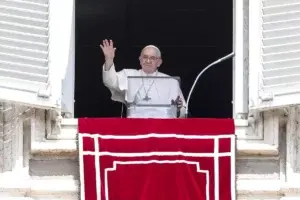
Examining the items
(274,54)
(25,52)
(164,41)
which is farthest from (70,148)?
(164,41)

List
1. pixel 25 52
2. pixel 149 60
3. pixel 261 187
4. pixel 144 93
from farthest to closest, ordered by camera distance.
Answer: pixel 149 60 → pixel 144 93 → pixel 261 187 → pixel 25 52

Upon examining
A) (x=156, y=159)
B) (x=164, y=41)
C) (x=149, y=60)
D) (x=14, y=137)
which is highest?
(x=164, y=41)

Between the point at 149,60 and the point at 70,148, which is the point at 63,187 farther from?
the point at 149,60

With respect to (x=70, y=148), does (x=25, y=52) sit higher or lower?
higher

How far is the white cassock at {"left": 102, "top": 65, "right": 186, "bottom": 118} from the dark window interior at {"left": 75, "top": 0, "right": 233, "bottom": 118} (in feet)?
6.99

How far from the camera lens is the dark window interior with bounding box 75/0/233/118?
1043cm

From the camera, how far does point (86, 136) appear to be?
25.1ft

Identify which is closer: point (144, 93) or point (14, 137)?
point (14, 137)

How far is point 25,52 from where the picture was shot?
7.59 meters

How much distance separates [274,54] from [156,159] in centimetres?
85

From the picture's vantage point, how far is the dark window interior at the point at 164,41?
411 inches

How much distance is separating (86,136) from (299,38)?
1.26m

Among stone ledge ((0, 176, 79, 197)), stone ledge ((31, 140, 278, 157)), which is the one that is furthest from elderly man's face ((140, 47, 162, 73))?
stone ledge ((0, 176, 79, 197))

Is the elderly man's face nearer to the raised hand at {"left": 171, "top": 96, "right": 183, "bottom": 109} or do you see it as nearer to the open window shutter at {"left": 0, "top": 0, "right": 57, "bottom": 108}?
the raised hand at {"left": 171, "top": 96, "right": 183, "bottom": 109}
